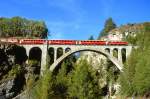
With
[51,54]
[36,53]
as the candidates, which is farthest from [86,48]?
[36,53]

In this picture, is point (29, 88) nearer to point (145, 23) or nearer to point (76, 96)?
point (76, 96)

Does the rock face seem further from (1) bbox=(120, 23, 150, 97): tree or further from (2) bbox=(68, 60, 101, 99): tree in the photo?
(2) bbox=(68, 60, 101, 99): tree

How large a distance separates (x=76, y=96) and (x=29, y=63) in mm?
32234

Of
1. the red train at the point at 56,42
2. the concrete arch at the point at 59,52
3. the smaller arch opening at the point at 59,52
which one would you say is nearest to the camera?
the red train at the point at 56,42

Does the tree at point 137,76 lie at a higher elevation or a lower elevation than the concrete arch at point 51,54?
lower

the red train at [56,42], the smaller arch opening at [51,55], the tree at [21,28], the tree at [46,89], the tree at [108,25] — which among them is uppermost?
the tree at [108,25]

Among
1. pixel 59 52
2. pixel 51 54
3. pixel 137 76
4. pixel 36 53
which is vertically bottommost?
pixel 137 76

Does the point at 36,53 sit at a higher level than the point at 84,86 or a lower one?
higher

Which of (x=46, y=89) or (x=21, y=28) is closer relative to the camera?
(x=46, y=89)

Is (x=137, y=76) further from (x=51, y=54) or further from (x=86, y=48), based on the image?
(x=51, y=54)

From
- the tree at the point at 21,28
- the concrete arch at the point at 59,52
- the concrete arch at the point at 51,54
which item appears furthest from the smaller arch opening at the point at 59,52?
the tree at the point at 21,28

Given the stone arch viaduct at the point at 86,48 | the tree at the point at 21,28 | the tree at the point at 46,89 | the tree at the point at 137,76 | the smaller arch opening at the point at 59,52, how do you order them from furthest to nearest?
the tree at the point at 21,28, the smaller arch opening at the point at 59,52, the stone arch viaduct at the point at 86,48, the tree at the point at 137,76, the tree at the point at 46,89

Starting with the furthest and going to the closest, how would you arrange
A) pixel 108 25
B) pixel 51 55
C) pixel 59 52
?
1. pixel 108 25
2. pixel 59 52
3. pixel 51 55

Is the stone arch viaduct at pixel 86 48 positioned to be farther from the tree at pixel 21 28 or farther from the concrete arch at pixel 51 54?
the tree at pixel 21 28
